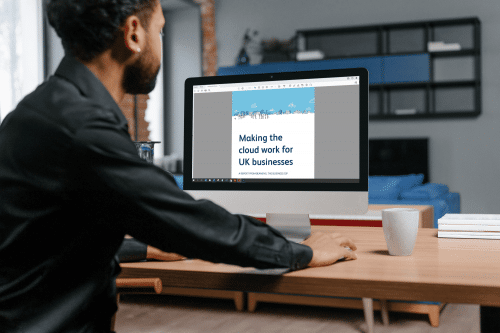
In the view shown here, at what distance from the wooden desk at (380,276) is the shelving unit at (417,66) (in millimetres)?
5326

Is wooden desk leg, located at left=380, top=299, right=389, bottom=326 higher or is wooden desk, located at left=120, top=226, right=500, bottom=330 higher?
wooden desk, located at left=120, top=226, right=500, bottom=330

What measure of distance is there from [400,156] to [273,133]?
208 inches

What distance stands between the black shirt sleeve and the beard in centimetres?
17

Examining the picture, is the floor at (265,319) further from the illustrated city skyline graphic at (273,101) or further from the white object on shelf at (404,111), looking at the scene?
the white object on shelf at (404,111)

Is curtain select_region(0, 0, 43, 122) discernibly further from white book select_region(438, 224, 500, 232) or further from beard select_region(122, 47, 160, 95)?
white book select_region(438, 224, 500, 232)

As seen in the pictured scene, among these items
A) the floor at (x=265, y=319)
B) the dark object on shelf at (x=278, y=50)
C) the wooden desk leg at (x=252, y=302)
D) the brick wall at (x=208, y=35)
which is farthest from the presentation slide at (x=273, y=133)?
the brick wall at (x=208, y=35)

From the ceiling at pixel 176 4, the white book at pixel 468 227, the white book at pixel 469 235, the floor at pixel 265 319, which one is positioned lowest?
the floor at pixel 265 319

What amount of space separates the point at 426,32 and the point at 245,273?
5976mm

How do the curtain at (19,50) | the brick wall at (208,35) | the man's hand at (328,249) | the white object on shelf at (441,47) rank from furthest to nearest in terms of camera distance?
the brick wall at (208,35)
the white object on shelf at (441,47)
the curtain at (19,50)
the man's hand at (328,249)

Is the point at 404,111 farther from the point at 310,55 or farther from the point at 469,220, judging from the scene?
the point at 469,220

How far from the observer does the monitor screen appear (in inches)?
46.2

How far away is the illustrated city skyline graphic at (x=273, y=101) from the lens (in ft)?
3.98

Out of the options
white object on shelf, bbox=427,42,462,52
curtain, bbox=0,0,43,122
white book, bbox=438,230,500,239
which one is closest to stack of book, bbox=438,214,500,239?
white book, bbox=438,230,500,239

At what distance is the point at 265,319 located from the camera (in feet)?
8.72
